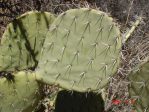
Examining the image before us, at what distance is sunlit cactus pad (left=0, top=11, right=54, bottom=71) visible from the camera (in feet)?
9.80

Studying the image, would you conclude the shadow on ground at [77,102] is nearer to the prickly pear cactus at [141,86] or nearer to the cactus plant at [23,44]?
the cactus plant at [23,44]

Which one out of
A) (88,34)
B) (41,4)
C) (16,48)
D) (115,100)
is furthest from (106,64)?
(41,4)

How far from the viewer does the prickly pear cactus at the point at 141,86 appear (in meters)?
2.62

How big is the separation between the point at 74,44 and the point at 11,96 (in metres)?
0.50

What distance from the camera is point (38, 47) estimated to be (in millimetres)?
3053

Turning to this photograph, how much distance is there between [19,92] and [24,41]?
390 millimetres

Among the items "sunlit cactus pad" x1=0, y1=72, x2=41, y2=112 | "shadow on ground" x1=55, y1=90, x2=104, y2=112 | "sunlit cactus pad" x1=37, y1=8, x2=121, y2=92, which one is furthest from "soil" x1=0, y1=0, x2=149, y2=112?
"sunlit cactus pad" x1=0, y1=72, x2=41, y2=112

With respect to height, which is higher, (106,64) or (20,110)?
(106,64)

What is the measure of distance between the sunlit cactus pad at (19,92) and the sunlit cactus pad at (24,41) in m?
0.30

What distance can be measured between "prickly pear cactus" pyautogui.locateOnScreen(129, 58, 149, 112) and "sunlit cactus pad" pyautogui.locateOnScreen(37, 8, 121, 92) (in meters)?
0.14

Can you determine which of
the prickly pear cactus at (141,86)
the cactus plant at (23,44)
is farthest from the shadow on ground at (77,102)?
the prickly pear cactus at (141,86)

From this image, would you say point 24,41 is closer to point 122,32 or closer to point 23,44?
point 23,44

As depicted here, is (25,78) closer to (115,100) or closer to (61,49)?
(61,49)

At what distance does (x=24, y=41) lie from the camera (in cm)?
301
